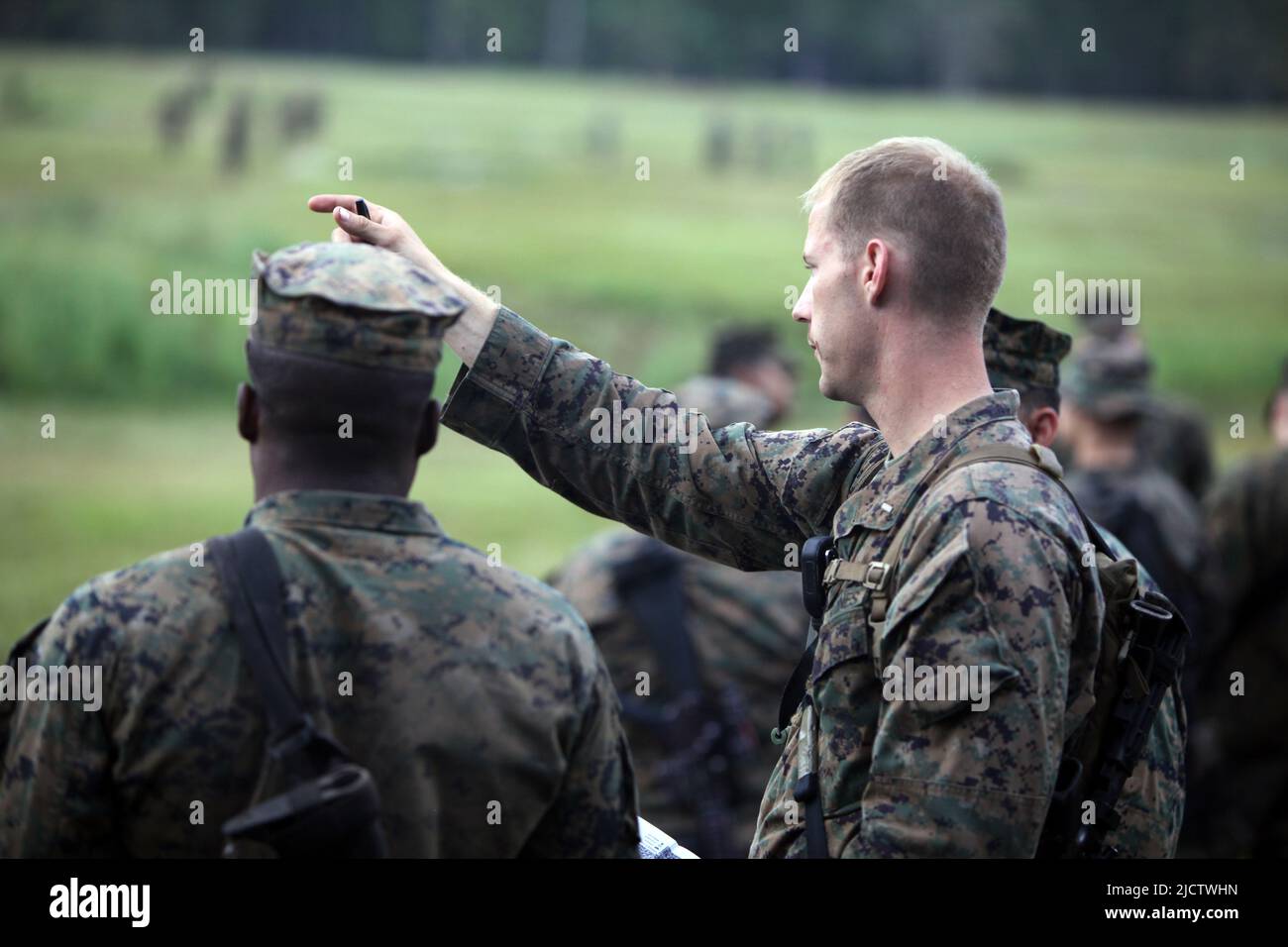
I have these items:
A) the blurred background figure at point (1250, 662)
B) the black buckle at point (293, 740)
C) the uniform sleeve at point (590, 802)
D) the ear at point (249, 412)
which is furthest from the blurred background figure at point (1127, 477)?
the black buckle at point (293, 740)

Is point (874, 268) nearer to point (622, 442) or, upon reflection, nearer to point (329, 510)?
point (622, 442)

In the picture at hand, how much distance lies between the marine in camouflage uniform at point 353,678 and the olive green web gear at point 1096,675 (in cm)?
46

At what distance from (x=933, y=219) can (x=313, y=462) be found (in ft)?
3.83

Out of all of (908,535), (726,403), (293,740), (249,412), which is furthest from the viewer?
(726,403)

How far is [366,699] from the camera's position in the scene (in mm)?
2166

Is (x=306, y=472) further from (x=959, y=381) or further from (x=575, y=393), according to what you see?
(x=959, y=381)

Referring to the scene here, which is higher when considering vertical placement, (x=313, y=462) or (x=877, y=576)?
(x=313, y=462)

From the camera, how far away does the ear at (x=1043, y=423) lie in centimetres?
389

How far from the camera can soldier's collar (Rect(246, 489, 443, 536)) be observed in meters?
2.23

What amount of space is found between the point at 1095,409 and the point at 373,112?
8.79 metres

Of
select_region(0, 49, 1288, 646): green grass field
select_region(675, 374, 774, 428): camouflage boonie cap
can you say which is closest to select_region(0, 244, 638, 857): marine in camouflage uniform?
select_region(675, 374, 774, 428): camouflage boonie cap

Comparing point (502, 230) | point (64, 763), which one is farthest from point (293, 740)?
point (502, 230)

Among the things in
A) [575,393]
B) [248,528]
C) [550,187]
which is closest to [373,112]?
[550,187]

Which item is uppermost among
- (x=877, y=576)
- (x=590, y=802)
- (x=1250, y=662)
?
(x=877, y=576)
